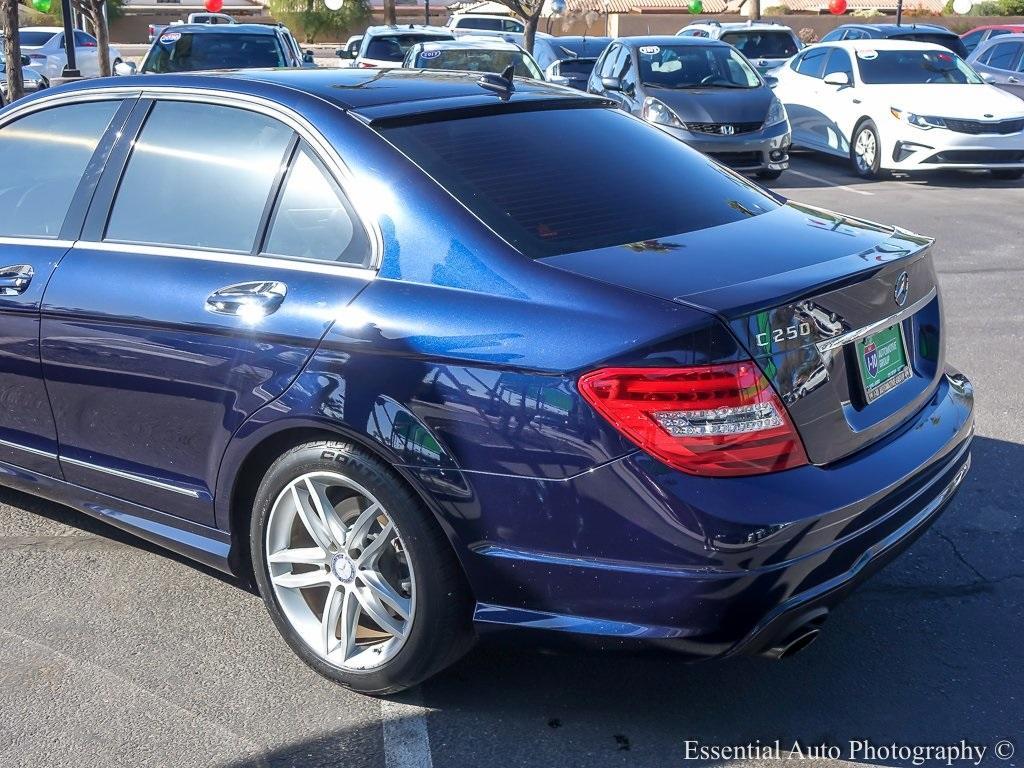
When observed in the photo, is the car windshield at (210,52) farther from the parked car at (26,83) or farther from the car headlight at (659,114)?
the car headlight at (659,114)

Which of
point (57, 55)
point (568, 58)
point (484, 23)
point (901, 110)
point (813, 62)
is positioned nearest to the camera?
point (901, 110)

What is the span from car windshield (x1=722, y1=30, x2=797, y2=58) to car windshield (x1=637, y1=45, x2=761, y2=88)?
8718mm

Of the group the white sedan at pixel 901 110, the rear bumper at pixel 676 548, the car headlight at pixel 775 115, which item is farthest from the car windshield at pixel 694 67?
the rear bumper at pixel 676 548

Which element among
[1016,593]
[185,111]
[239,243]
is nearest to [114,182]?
[185,111]

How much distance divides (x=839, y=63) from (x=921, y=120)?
227 centimetres

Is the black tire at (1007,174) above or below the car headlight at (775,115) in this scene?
below

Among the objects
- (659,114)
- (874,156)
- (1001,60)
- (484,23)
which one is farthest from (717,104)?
(484,23)

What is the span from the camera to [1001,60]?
17859mm

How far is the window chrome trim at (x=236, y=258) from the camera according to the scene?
326 centimetres

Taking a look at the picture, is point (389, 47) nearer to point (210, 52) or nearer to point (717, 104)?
point (210, 52)

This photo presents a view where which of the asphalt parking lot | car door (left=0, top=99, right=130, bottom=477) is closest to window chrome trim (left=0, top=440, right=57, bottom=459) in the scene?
car door (left=0, top=99, right=130, bottom=477)

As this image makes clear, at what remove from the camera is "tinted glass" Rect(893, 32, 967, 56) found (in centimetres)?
1988

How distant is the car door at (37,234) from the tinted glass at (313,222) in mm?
893

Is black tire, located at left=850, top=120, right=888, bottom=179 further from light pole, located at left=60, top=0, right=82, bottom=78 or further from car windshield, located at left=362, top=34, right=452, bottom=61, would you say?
light pole, located at left=60, top=0, right=82, bottom=78
